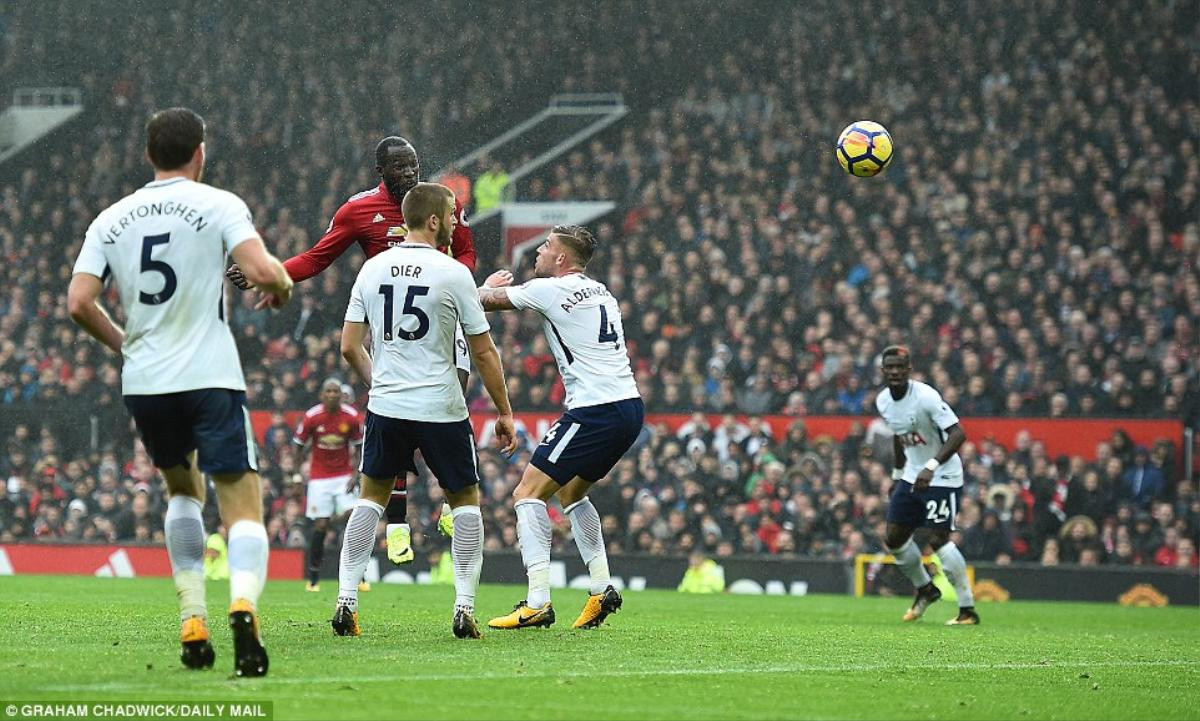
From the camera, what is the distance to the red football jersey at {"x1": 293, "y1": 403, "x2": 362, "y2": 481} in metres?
17.6

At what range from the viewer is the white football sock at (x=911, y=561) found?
13.5 metres

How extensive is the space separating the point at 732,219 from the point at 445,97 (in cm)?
687

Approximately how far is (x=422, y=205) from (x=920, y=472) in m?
6.38

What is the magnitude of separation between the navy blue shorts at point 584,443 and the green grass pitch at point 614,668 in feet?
2.91

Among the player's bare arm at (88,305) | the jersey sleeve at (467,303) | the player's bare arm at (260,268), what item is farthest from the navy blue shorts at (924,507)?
the player's bare arm at (88,305)

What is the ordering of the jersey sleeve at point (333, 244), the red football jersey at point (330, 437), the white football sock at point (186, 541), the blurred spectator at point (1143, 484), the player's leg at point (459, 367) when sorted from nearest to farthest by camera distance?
the white football sock at point (186, 541) < the player's leg at point (459, 367) < the jersey sleeve at point (333, 244) < the red football jersey at point (330, 437) < the blurred spectator at point (1143, 484)

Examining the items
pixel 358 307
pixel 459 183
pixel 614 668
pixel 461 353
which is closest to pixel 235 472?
pixel 614 668

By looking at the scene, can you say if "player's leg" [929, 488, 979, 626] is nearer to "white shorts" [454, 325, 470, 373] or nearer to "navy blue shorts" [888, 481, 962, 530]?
"navy blue shorts" [888, 481, 962, 530]

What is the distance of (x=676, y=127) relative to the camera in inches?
1082

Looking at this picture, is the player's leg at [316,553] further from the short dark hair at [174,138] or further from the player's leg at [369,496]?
the short dark hair at [174,138]

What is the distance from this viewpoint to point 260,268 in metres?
6.23

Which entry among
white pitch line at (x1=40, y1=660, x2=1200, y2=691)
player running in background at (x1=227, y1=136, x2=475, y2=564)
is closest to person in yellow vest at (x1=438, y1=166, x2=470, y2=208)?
player running in background at (x1=227, y1=136, x2=475, y2=564)

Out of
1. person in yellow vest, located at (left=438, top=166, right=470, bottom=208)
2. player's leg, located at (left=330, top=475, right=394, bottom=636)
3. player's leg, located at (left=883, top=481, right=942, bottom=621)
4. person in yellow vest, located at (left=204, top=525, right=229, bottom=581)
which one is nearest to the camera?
player's leg, located at (left=330, top=475, right=394, bottom=636)

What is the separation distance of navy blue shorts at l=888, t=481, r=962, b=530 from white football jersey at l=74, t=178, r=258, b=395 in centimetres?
813
